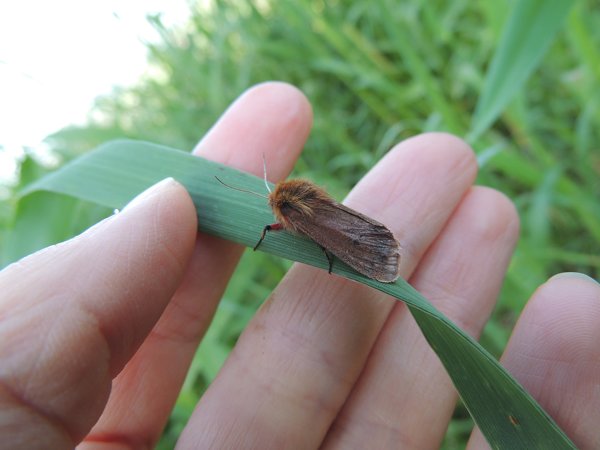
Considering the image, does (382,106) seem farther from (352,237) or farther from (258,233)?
(258,233)

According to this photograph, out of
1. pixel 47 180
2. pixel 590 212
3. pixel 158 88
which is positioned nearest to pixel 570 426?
pixel 590 212

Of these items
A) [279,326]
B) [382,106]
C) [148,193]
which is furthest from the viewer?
[382,106]

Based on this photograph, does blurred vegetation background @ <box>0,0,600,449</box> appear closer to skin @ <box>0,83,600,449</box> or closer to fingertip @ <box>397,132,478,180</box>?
fingertip @ <box>397,132,478,180</box>

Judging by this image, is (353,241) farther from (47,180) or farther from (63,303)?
(47,180)

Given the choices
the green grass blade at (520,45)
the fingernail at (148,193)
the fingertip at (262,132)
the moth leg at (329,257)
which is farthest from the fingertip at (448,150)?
the fingernail at (148,193)

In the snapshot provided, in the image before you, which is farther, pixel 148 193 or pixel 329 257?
pixel 329 257

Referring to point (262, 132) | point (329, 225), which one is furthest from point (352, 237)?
point (262, 132)

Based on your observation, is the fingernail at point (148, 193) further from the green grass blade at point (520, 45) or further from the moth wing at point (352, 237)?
the green grass blade at point (520, 45)
